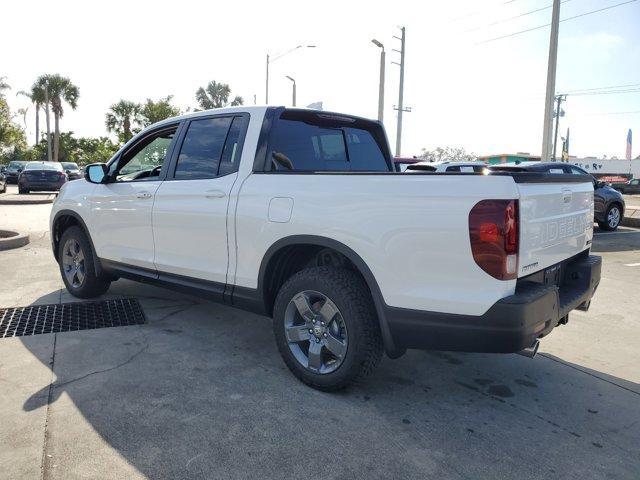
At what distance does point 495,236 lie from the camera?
2574 mm

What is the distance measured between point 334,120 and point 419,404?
2275 millimetres

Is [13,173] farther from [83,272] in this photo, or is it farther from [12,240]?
[83,272]

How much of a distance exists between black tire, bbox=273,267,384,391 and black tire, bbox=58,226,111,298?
2781mm

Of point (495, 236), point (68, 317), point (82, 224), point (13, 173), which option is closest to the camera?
point (495, 236)

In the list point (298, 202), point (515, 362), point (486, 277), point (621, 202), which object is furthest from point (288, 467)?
point (621, 202)

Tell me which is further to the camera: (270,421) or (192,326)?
(192,326)

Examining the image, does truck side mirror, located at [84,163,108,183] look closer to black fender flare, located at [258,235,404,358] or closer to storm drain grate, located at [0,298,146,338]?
storm drain grate, located at [0,298,146,338]

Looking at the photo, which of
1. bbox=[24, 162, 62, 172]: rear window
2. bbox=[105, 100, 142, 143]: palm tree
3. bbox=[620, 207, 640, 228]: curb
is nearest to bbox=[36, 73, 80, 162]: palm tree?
bbox=[105, 100, 142, 143]: palm tree

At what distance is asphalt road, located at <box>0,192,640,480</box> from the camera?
252cm

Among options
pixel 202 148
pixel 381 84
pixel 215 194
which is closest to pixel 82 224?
pixel 202 148

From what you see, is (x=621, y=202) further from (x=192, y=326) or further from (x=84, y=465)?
(x=84, y=465)

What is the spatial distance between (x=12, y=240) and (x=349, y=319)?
23.6ft

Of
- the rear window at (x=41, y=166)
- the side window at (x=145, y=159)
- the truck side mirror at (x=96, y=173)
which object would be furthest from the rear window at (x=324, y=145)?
the rear window at (x=41, y=166)

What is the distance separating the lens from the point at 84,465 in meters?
2.46
